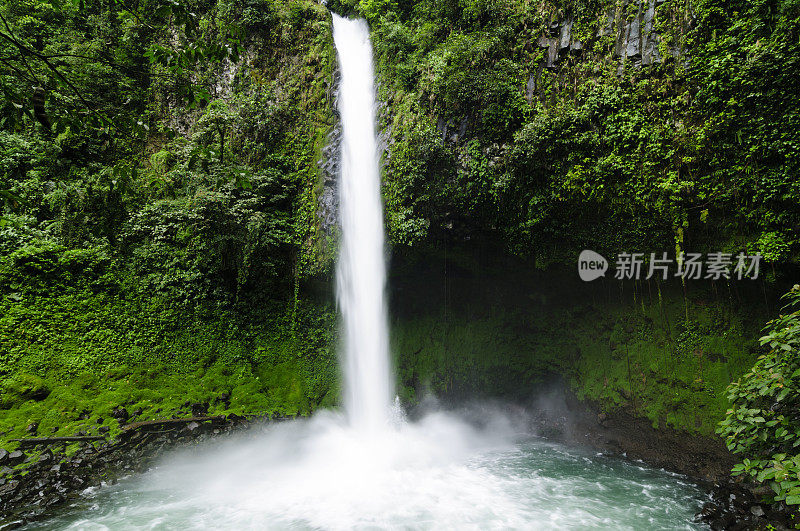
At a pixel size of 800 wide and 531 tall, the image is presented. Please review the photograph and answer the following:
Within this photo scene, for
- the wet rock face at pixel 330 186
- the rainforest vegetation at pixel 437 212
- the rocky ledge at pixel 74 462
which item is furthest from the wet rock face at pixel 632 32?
the rocky ledge at pixel 74 462

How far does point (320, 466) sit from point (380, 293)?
12.2ft

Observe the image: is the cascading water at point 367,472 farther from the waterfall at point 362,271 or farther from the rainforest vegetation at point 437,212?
the rainforest vegetation at point 437,212

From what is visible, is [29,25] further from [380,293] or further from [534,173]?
[534,173]

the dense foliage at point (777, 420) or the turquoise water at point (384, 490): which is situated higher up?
the dense foliage at point (777, 420)

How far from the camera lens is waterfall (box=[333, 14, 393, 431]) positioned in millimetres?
8633

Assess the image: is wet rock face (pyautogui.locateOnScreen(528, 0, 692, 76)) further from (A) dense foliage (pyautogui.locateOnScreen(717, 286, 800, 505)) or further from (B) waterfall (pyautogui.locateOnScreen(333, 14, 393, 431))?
(A) dense foliage (pyautogui.locateOnScreen(717, 286, 800, 505))

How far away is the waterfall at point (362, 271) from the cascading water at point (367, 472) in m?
0.03

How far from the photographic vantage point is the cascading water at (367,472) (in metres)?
5.23

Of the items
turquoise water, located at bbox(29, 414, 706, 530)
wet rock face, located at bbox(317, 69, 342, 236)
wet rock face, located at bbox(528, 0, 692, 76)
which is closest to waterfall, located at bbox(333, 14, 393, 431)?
wet rock face, located at bbox(317, 69, 342, 236)

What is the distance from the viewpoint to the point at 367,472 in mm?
6641

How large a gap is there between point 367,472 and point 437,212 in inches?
199

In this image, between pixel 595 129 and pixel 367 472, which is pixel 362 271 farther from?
pixel 595 129

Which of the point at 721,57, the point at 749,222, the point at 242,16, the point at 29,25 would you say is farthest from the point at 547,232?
the point at 29,25

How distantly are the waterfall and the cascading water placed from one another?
0.08 ft
